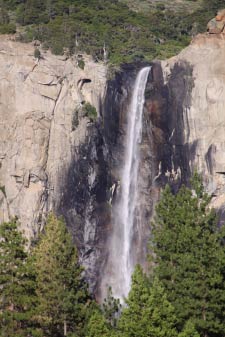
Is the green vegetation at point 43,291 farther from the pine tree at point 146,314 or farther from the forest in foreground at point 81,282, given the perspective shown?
the pine tree at point 146,314

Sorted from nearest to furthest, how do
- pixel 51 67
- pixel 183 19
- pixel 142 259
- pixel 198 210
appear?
pixel 198 210 < pixel 142 259 < pixel 51 67 < pixel 183 19

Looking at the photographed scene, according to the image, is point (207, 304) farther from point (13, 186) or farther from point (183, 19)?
point (183, 19)

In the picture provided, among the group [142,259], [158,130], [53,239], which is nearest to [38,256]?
[53,239]

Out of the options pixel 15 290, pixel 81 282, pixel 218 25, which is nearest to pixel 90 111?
pixel 218 25

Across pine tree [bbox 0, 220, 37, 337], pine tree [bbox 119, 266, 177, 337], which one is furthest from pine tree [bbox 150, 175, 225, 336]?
pine tree [bbox 0, 220, 37, 337]

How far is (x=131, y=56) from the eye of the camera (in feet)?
330

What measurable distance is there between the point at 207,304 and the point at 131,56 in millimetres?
59290

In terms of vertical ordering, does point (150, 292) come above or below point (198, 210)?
below

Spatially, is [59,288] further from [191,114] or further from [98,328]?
[191,114]

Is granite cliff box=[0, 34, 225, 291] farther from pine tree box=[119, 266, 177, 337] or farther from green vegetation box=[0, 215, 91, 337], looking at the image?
pine tree box=[119, 266, 177, 337]

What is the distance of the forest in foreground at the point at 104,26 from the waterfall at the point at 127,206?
46.8ft

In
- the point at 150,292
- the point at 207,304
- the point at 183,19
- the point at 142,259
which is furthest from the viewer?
the point at 183,19

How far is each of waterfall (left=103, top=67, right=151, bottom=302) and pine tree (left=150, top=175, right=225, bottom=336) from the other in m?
22.9

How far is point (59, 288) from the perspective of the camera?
4662 centimetres
